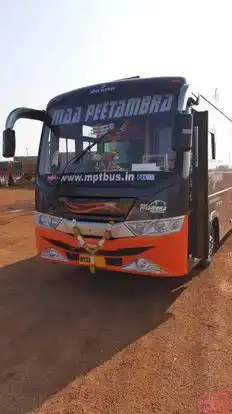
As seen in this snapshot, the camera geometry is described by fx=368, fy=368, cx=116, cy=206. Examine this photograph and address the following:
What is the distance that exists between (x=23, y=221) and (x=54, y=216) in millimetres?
8468

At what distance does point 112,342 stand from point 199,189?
2.53 m

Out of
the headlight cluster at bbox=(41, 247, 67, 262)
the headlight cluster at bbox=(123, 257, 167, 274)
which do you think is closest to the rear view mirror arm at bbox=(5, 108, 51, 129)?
the headlight cluster at bbox=(41, 247, 67, 262)

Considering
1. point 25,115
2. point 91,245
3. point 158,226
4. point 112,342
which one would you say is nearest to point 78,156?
point 25,115

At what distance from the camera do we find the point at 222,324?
4668mm

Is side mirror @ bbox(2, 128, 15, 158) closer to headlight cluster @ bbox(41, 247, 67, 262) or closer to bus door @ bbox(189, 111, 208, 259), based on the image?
headlight cluster @ bbox(41, 247, 67, 262)

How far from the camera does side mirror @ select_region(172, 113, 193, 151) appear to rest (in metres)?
4.51

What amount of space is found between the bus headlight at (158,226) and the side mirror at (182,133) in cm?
95

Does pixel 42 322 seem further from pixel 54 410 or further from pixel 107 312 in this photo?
pixel 54 410

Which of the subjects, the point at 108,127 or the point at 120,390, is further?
the point at 108,127

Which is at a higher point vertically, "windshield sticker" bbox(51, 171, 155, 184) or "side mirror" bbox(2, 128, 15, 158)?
"side mirror" bbox(2, 128, 15, 158)

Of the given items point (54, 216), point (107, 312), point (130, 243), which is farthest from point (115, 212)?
point (107, 312)

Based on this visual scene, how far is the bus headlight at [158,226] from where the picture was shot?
4836 millimetres

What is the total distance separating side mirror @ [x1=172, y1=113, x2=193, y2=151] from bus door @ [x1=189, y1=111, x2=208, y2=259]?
0.80m

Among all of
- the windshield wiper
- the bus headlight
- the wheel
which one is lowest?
the wheel
